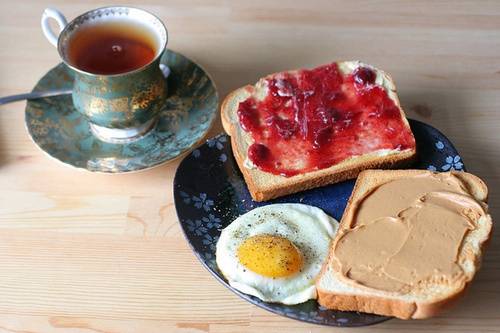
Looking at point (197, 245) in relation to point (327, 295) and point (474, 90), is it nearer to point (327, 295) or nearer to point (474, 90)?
point (327, 295)

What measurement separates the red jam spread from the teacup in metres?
0.35

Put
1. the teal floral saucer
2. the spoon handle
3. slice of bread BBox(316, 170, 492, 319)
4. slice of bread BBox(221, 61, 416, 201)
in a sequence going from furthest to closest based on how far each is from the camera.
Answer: the spoon handle < the teal floral saucer < slice of bread BBox(221, 61, 416, 201) < slice of bread BBox(316, 170, 492, 319)

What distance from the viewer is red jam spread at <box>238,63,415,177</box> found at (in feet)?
6.79

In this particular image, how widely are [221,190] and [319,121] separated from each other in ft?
1.37

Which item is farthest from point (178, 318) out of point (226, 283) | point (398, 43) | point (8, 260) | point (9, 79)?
point (398, 43)

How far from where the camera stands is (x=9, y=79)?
Answer: 2.52 meters

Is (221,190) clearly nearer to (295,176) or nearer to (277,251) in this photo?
(295,176)

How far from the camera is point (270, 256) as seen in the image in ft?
5.60

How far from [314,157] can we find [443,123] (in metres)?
0.59

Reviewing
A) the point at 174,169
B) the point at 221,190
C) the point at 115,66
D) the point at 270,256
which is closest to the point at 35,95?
the point at 115,66

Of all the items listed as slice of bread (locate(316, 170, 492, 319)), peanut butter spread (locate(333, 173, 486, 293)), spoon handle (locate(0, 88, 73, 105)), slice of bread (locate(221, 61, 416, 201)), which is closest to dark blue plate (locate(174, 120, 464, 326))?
slice of bread (locate(221, 61, 416, 201))

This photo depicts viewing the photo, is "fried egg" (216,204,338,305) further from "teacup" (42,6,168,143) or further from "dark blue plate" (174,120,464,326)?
"teacup" (42,6,168,143)

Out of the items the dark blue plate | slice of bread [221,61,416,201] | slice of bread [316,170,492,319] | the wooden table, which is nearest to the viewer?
slice of bread [316,170,492,319]

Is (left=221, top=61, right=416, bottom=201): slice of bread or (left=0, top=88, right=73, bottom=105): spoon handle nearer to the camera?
(left=221, top=61, right=416, bottom=201): slice of bread
